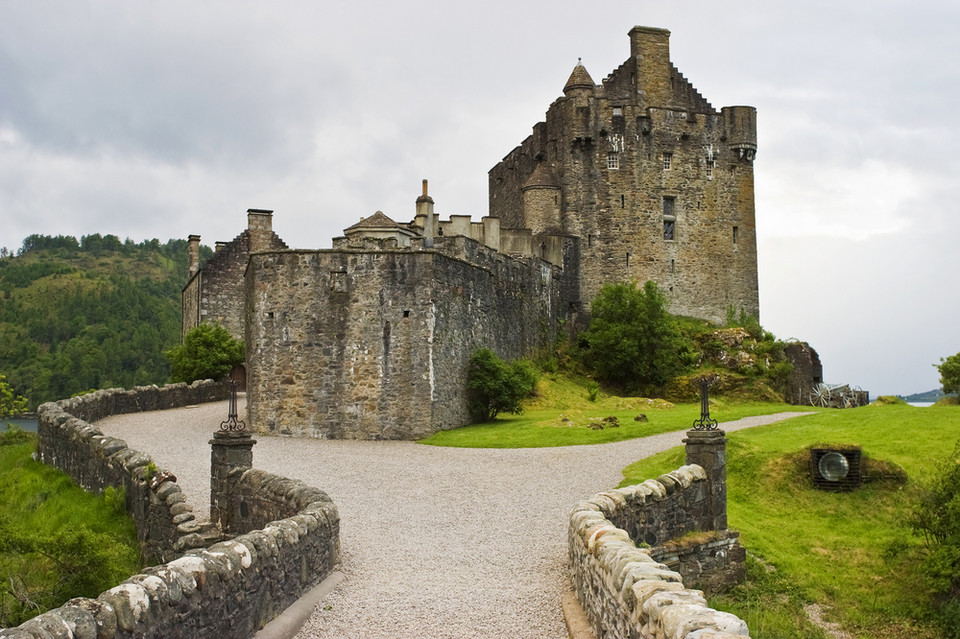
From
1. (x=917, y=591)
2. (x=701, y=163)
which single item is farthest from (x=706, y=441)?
(x=701, y=163)

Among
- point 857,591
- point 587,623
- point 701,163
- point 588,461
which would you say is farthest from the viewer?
point 701,163

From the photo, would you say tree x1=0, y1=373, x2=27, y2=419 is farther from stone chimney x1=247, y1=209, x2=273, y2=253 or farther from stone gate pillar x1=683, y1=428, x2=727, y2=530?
stone gate pillar x1=683, y1=428, x2=727, y2=530

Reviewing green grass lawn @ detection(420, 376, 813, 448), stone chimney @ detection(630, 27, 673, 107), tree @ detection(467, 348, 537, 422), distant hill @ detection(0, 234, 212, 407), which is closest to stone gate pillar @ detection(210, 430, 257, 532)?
green grass lawn @ detection(420, 376, 813, 448)

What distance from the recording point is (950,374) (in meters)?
36.5

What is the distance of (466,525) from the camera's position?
13.9 m

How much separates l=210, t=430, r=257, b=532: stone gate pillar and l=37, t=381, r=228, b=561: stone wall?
1.06 ft

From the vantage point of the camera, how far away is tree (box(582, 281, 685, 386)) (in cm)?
3819

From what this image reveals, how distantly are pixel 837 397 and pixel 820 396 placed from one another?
732mm

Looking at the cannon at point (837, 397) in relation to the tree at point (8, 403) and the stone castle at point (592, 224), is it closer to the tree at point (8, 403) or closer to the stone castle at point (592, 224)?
the stone castle at point (592, 224)

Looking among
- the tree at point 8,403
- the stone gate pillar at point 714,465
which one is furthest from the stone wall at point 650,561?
the tree at point 8,403

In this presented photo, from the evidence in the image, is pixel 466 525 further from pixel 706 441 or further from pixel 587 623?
pixel 587 623

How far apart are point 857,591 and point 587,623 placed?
27.5ft

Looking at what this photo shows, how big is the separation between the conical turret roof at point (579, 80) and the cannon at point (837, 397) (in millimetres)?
18527

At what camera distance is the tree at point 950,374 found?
36219 mm
